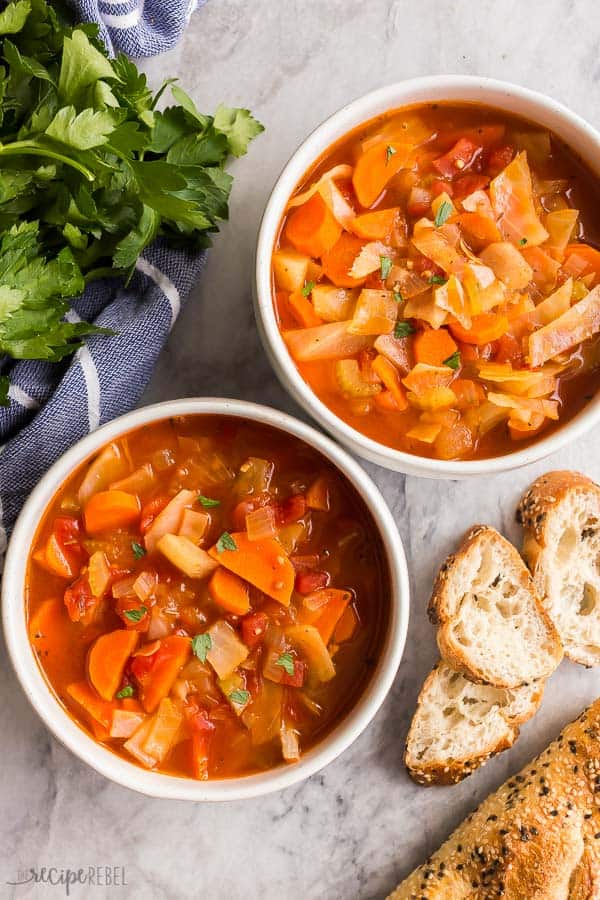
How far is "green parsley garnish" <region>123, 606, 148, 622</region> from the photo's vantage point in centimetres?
261

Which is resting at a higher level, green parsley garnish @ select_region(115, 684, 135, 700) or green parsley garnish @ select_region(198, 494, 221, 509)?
green parsley garnish @ select_region(198, 494, 221, 509)

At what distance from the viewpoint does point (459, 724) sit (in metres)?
3.13

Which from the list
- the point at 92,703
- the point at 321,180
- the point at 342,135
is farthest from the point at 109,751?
the point at 342,135

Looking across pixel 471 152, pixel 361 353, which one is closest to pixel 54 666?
pixel 361 353

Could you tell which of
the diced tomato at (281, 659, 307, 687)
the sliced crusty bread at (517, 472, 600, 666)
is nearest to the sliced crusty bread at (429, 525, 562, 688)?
the sliced crusty bread at (517, 472, 600, 666)

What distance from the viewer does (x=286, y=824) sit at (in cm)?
313

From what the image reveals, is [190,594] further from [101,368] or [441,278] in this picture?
[441,278]

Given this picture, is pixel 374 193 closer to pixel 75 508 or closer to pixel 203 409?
pixel 203 409

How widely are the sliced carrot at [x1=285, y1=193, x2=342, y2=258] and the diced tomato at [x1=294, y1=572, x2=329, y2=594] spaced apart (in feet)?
2.92

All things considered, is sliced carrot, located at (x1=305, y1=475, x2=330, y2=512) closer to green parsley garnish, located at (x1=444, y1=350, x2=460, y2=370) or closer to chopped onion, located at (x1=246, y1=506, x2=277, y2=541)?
chopped onion, located at (x1=246, y1=506, x2=277, y2=541)

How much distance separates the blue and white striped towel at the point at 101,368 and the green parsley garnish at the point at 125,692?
576 millimetres

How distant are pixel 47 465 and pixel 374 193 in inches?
47.7

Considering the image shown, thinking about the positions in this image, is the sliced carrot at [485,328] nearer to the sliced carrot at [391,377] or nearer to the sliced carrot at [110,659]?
the sliced carrot at [391,377]

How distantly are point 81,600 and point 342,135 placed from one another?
4.77ft
